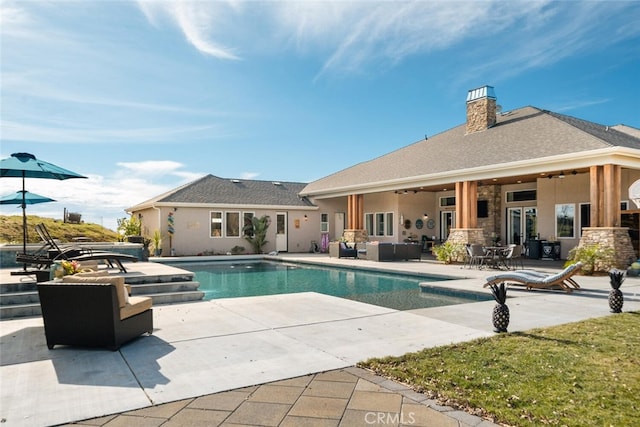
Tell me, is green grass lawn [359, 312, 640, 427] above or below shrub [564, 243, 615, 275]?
below

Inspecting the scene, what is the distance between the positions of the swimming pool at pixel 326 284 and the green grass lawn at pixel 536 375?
11.2 ft

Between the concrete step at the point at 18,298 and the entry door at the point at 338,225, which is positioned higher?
the entry door at the point at 338,225

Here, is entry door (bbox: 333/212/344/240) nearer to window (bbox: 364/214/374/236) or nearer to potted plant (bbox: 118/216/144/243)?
window (bbox: 364/214/374/236)

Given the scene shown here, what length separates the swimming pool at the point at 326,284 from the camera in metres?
9.34

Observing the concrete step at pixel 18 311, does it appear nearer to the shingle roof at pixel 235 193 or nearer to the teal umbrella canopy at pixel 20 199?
the teal umbrella canopy at pixel 20 199

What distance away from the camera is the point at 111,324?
4855mm

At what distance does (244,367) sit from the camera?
4.28 meters

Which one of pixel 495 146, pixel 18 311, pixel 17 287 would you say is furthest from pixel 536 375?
pixel 495 146

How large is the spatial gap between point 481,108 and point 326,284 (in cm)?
1216

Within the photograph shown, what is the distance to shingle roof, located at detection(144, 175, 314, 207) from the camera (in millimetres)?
21938

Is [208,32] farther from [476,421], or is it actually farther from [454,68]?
[476,421]

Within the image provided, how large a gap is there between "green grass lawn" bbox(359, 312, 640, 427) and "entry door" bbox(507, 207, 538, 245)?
1436 centimetres

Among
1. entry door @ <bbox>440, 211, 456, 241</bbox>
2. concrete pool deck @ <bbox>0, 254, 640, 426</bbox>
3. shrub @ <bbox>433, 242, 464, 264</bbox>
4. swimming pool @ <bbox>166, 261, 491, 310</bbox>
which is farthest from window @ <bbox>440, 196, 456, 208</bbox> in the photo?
concrete pool deck @ <bbox>0, 254, 640, 426</bbox>

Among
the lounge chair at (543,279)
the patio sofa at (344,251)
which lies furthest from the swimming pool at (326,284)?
the patio sofa at (344,251)
